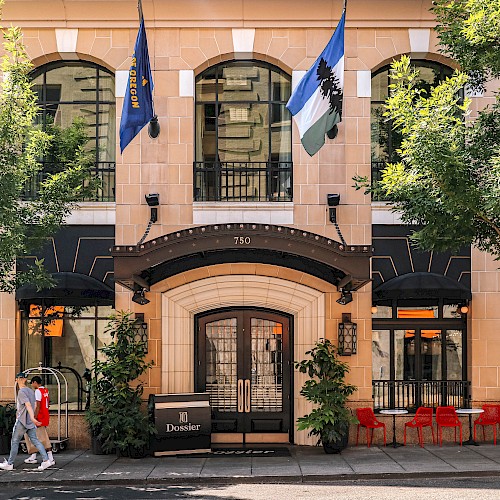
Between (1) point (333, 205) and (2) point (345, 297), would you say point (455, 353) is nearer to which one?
(2) point (345, 297)

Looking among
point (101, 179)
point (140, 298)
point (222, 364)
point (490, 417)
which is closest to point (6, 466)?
point (140, 298)

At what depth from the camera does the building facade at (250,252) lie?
20078 mm

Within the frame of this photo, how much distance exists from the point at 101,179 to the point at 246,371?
5197 mm

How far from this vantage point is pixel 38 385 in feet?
60.5

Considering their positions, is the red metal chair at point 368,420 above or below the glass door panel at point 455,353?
below

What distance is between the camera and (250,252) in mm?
19828

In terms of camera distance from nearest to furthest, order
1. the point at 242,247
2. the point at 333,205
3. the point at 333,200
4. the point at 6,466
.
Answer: the point at 6,466, the point at 242,247, the point at 333,200, the point at 333,205

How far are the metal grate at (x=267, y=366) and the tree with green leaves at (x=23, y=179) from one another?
15.8ft

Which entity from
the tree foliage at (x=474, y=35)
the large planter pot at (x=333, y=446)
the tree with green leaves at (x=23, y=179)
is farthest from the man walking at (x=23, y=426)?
the tree foliage at (x=474, y=35)

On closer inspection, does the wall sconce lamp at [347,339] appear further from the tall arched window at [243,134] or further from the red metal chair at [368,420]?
the tall arched window at [243,134]

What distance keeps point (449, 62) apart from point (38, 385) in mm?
11102

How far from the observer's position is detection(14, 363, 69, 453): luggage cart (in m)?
Answer: 19.2

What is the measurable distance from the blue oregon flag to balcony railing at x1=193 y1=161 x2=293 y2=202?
2468 mm

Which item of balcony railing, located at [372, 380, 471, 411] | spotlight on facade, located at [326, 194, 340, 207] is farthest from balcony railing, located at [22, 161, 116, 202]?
balcony railing, located at [372, 380, 471, 411]
